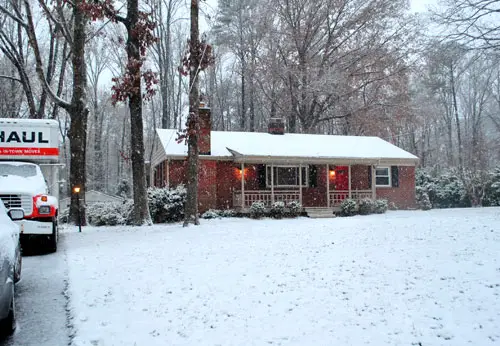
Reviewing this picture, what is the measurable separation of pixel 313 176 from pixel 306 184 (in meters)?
0.56

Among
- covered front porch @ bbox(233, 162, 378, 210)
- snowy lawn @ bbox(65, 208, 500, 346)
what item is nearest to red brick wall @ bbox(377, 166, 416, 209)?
covered front porch @ bbox(233, 162, 378, 210)

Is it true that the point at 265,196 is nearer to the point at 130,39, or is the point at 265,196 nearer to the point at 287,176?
the point at 287,176

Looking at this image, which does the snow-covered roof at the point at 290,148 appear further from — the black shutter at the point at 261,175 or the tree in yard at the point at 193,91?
the tree in yard at the point at 193,91

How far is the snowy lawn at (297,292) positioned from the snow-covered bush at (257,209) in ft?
33.6

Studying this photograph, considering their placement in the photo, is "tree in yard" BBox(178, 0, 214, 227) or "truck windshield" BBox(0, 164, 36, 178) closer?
Result: "truck windshield" BBox(0, 164, 36, 178)

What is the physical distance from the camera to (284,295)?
5805 millimetres

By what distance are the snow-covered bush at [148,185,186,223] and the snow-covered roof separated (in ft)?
8.25

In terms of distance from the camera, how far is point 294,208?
20.8 m

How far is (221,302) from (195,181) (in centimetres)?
967

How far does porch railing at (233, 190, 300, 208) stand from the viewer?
21163mm

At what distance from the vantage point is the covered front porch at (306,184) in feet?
70.8

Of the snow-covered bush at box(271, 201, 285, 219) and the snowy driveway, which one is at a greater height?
the snow-covered bush at box(271, 201, 285, 219)

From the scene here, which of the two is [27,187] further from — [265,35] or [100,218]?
[265,35]

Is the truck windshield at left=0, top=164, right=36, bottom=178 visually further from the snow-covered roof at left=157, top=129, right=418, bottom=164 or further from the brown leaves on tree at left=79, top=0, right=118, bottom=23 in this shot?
the snow-covered roof at left=157, top=129, right=418, bottom=164
